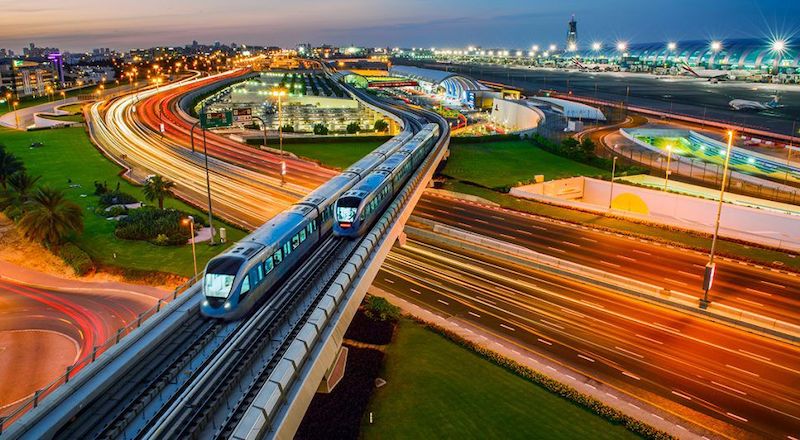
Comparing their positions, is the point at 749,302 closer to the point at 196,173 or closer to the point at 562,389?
the point at 562,389

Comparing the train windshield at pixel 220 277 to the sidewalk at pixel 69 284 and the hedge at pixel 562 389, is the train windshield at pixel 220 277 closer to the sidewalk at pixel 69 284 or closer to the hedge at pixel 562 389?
the hedge at pixel 562 389

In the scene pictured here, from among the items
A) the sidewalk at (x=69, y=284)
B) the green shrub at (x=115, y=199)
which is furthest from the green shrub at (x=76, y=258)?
the green shrub at (x=115, y=199)

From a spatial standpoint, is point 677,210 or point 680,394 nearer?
point 680,394

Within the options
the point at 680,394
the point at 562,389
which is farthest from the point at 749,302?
the point at 562,389

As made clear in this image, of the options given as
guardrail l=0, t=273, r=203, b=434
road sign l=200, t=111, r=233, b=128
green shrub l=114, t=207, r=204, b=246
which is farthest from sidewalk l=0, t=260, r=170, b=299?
road sign l=200, t=111, r=233, b=128

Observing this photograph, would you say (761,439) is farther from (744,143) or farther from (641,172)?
(744,143)

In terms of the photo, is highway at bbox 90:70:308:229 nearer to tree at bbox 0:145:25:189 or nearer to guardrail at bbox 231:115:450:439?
tree at bbox 0:145:25:189
